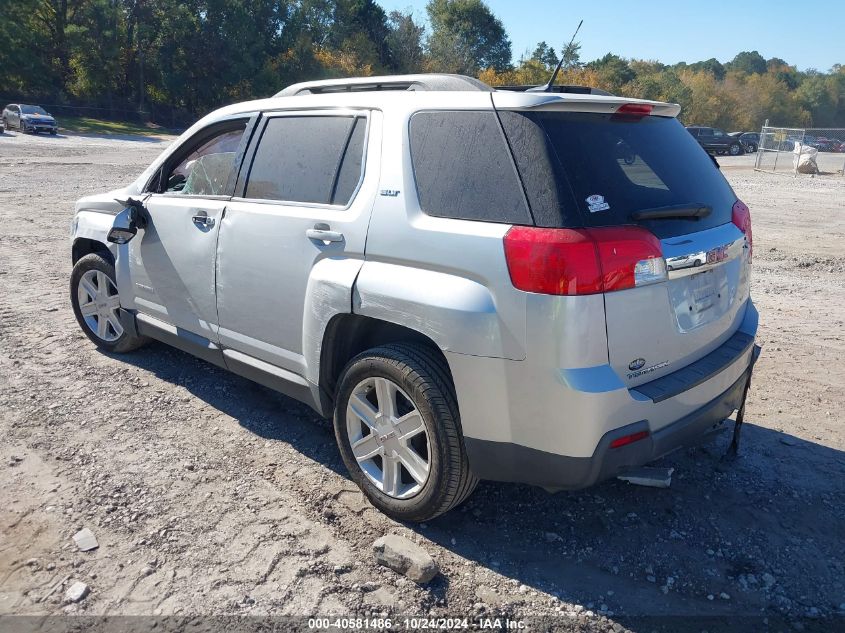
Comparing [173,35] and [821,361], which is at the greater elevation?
[173,35]

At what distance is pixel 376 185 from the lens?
3.29 metres

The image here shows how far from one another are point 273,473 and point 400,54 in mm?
77940

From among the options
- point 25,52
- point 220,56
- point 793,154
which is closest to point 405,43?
point 220,56

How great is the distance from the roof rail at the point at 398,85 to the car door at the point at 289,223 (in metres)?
0.29

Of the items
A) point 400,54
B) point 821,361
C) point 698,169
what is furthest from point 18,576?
point 400,54

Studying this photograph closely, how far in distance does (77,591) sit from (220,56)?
188 feet

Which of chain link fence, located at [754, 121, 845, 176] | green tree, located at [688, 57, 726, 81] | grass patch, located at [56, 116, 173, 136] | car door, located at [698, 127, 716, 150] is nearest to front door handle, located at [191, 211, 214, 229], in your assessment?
chain link fence, located at [754, 121, 845, 176]

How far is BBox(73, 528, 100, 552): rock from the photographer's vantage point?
3.13m

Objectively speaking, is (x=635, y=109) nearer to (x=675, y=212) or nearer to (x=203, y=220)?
(x=675, y=212)

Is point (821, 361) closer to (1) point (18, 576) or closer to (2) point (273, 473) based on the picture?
(2) point (273, 473)

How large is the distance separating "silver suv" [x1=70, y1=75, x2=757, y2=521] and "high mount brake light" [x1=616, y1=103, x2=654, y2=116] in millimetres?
18

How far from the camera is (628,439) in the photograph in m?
2.77

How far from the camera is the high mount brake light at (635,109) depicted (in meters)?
3.09

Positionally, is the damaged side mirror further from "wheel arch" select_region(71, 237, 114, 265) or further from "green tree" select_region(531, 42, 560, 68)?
"green tree" select_region(531, 42, 560, 68)
